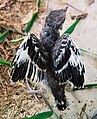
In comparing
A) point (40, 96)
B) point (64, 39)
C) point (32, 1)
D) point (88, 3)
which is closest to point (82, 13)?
point (88, 3)

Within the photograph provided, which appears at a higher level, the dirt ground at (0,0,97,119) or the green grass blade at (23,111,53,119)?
the dirt ground at (0,0,97,119)

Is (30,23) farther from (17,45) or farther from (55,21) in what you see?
(55,21)

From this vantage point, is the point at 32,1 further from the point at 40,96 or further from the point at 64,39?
the point at 64,39

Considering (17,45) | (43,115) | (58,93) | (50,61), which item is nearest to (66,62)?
(50,61)

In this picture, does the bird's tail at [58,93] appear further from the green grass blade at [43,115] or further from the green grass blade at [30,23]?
the green grass blade at [30,23]

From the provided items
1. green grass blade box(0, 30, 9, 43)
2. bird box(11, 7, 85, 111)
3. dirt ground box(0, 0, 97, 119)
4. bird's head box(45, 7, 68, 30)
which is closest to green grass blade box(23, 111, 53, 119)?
dirt ground box(0, 0, 97, 119)

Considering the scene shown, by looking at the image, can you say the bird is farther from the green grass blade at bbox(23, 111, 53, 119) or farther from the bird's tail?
the green grass blade at bbox(23, 111, 53, 119)

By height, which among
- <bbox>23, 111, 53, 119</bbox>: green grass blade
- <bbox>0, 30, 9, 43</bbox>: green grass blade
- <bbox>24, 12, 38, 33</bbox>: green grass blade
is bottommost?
<bbox>23, 111, 53, 119</bbox>: green grass blade
